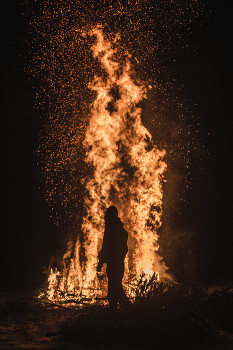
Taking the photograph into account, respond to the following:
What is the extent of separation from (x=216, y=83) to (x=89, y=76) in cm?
998

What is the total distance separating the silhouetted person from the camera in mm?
8750

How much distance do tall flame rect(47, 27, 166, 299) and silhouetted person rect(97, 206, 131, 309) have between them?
4813mm

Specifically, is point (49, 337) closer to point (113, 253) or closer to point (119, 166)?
point (113, 253)

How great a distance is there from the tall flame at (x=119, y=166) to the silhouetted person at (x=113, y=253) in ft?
15.8

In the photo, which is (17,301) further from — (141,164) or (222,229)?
(222,229)

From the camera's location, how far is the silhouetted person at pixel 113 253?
8.75m

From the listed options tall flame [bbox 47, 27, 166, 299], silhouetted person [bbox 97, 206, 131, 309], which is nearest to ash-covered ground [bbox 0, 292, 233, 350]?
silhouetted person [bbox 97, 206, 131, 309]

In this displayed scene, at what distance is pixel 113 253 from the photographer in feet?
29.4

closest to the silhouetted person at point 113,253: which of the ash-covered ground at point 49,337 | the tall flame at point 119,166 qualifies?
the ash-covered ground at point 49,337

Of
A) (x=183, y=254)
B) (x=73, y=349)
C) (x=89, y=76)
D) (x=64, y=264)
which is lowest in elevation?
(x=73, y=349)

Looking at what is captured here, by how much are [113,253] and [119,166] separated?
5759 millimetres

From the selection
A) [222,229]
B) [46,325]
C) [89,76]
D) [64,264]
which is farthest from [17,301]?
[222,229]

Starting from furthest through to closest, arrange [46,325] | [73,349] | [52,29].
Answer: [52,29]
[46,325]
[73,349]

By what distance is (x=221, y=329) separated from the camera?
7.77 m
